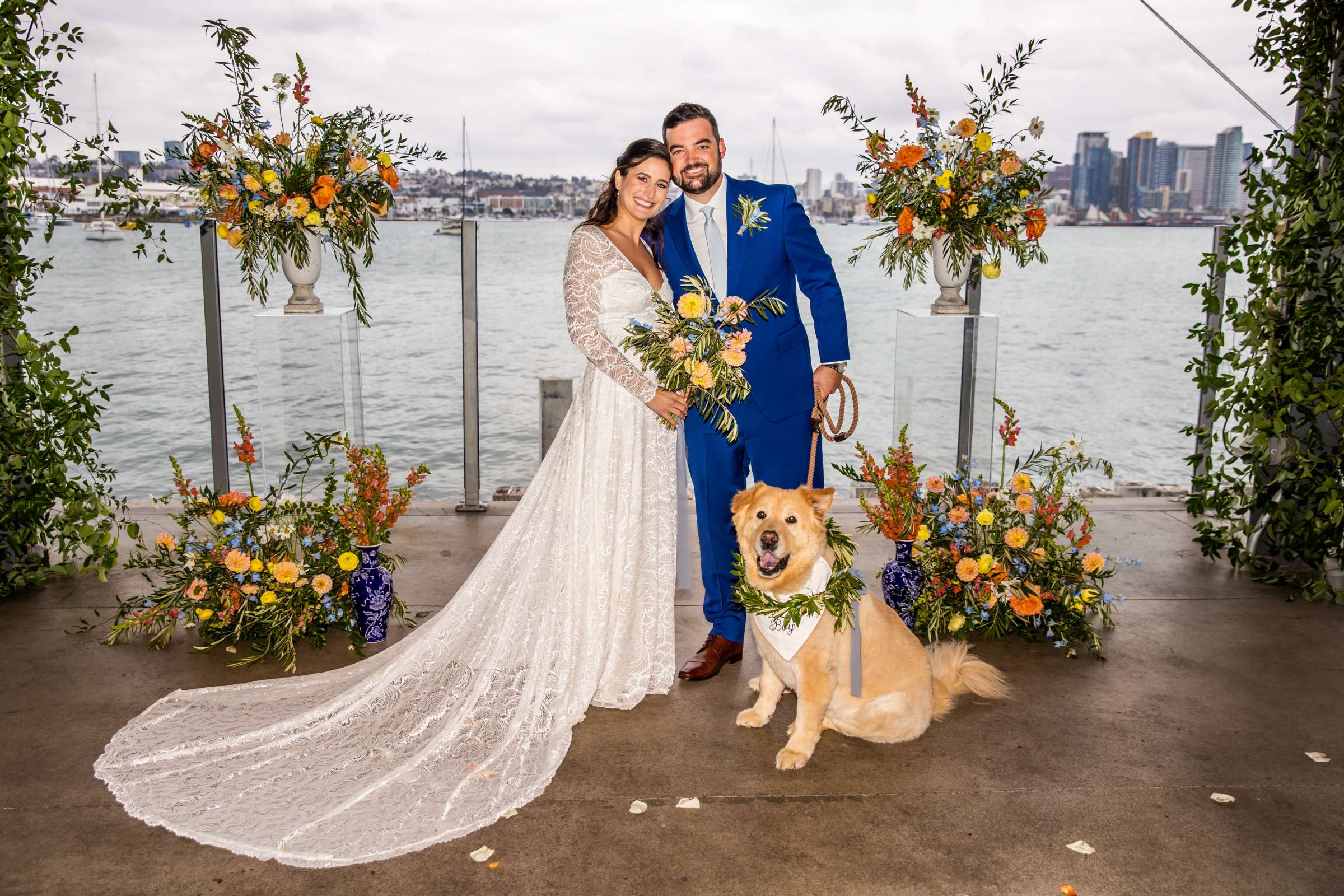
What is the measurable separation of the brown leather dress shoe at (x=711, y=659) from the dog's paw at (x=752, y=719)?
1.17 feet

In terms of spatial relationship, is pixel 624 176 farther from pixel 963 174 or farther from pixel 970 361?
pixel 970 361

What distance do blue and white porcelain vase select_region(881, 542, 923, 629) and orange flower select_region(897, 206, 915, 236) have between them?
1.31m

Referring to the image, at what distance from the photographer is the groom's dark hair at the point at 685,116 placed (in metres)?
3.12

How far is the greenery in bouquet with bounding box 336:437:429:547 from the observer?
3564mm

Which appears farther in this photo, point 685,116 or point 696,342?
point 685,116

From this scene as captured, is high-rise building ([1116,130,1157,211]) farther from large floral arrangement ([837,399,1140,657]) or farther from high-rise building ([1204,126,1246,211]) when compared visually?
large floral arrangement ([837,399,1140,657])

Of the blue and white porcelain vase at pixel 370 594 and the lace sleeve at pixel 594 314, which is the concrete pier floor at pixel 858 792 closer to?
the blue and white porcelain vase at pixel 370 594

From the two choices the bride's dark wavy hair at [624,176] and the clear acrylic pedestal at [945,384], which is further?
the clear acrylic pedestal at [945,384]

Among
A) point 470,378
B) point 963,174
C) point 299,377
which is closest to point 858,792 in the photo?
point 963,174

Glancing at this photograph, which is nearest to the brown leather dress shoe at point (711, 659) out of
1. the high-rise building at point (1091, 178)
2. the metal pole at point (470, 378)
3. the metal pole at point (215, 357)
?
the metal pole at point (470, 378)

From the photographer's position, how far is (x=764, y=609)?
2.73 meters

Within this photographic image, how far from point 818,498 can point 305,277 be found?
256 centimetres

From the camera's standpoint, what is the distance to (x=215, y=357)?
4664 mm

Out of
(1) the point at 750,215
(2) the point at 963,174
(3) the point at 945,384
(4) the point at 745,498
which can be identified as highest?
(2) the point at 963,174
